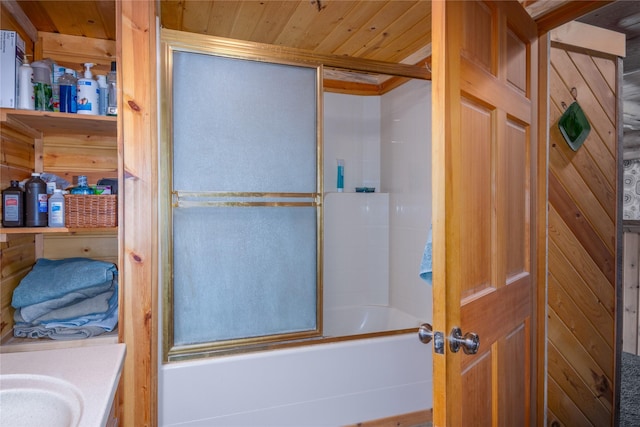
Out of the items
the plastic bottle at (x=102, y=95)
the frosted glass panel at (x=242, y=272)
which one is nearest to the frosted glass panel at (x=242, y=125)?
the frosted glass panel at (x=242, y=272)

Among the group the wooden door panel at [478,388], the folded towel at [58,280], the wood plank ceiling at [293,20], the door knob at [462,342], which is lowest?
the wooden door panel at [478,388]

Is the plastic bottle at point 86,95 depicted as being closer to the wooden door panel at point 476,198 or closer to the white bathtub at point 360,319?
the wooden door panel at point 476,198

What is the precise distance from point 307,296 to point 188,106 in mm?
1060

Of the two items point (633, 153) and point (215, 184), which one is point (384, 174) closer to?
point (215, 184)

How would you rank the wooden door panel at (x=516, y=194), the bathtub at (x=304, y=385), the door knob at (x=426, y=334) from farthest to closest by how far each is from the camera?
the bathtub at (x=304, y=385)
the wooden door panel at (x=516, y=194)
the door knob at (x=426, y=334)

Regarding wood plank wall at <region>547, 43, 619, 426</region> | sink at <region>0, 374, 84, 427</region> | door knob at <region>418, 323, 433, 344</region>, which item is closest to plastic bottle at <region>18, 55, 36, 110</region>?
sink at <region>0, 374, 84, 427</region>

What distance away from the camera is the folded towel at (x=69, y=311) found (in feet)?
5.36

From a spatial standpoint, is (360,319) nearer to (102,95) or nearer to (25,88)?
(102,95)

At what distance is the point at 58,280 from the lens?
168cm

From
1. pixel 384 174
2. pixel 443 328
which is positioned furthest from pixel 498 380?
pixel 384 174

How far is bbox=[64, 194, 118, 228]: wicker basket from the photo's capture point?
1.63 m

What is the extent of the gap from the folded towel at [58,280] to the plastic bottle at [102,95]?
658 mm

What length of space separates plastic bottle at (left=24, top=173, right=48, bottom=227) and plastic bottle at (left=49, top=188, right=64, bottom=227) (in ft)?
0.11

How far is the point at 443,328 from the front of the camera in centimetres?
106
